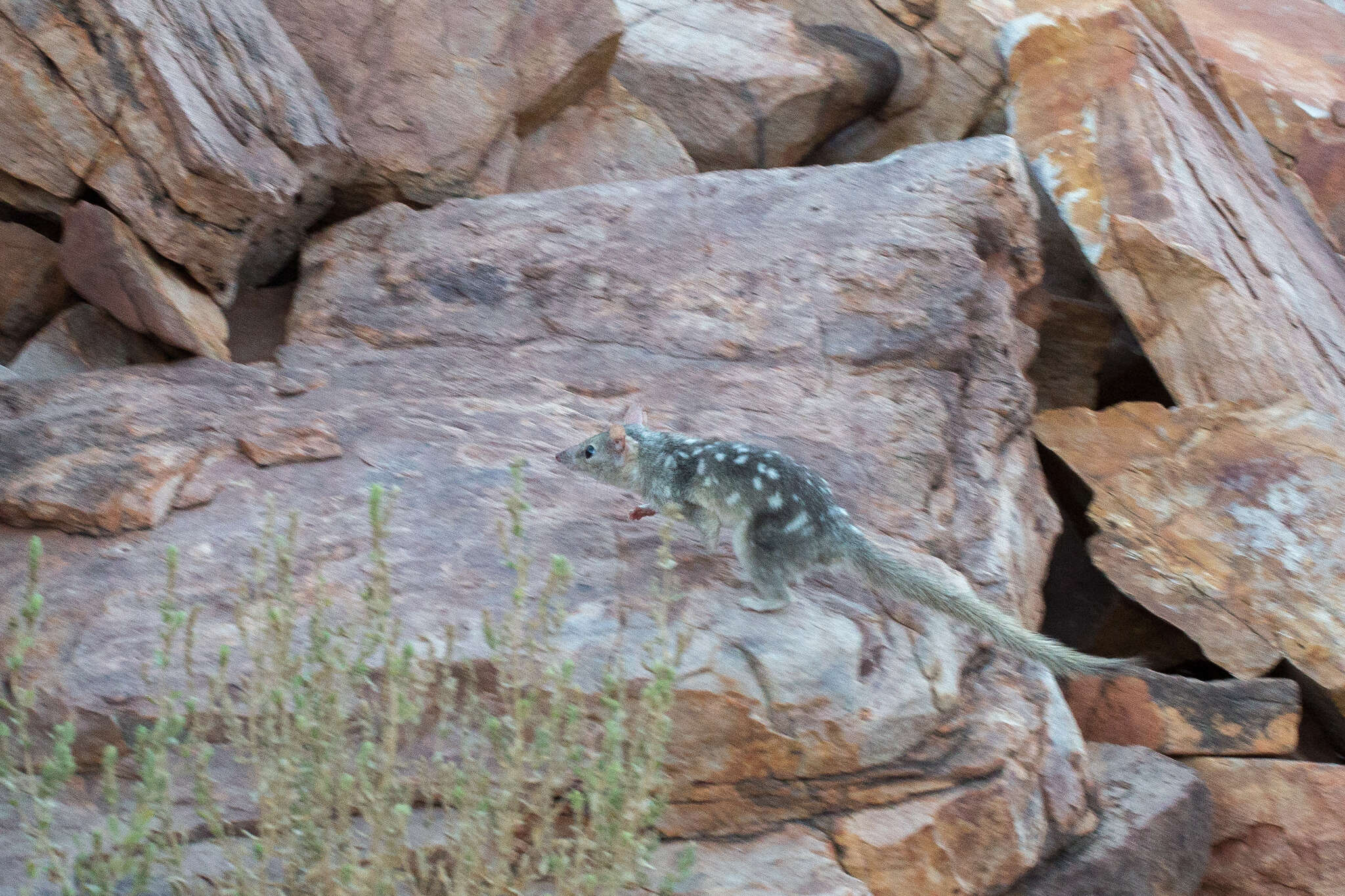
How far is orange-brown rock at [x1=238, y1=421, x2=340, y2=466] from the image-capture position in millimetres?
4496

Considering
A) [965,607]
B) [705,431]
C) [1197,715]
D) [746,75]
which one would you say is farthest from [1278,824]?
[746,75]

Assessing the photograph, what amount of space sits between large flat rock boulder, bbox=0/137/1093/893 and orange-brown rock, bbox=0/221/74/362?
95 cm

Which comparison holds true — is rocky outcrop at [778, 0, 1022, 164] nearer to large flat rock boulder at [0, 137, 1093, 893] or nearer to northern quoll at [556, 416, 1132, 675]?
large flat rock boulder at [0, 137, 1093, 893]

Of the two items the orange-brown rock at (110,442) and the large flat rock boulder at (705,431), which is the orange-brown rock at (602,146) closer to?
the large flat rock boulder at (705,431)

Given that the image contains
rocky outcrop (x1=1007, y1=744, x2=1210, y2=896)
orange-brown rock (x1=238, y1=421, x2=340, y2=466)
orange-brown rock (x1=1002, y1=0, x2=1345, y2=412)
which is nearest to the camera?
rocky outcrop (x1=1007, y1=744, x2=1210, y2=896)

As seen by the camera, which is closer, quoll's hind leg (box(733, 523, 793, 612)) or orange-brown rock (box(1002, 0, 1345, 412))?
quoll's hind leg (box(733, 523, 793, 612))

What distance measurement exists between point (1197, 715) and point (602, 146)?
14.9 feet

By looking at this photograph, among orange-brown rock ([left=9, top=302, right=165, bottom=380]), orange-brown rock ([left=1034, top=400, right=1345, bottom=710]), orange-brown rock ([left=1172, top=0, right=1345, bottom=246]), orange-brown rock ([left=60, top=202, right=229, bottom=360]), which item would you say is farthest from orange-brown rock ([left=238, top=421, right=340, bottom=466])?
orange-brown rock ([left=1172, top=0, right=1345, bottom=246])

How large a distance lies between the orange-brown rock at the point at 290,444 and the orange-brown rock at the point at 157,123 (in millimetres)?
1153

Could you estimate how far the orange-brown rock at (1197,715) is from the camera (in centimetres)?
500

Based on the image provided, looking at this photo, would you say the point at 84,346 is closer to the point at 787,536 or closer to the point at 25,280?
the point at 25,280

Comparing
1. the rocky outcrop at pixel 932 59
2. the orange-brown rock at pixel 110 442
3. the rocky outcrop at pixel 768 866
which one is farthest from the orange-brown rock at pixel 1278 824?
the rocky outcrop at pixel 932 59

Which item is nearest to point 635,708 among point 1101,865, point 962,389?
point 1101,865

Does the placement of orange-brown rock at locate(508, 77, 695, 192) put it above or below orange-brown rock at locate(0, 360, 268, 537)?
above
